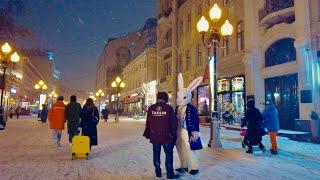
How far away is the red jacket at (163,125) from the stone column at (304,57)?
12384 millimetres

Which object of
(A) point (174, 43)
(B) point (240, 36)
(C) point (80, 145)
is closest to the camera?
(C) point (80, 145)

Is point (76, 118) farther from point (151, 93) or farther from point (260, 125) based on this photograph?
point (151, 93)

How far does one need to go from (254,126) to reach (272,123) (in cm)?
55

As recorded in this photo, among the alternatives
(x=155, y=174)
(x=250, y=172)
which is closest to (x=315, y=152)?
(x=250, y=172)

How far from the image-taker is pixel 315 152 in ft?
36.5

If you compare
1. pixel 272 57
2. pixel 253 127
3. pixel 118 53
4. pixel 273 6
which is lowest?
pixel 253 127

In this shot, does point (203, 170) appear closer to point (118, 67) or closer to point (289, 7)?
point (289, 7)

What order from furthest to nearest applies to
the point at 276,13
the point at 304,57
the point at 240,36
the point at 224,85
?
the point at 224,85, the point at 240,36, the point at 276,13, the point at 304,57

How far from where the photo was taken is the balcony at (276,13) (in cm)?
1945

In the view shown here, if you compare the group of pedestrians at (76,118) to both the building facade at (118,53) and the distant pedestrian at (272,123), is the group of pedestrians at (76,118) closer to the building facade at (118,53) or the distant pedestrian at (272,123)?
the distant pedestrian at (272,123)

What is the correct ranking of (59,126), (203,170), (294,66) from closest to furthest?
(203,170) → (59,126) → (294,66)

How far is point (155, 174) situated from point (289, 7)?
15.2 metres

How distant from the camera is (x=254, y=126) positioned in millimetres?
10992

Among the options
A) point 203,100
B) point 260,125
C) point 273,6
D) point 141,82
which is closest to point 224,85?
point 203,100
